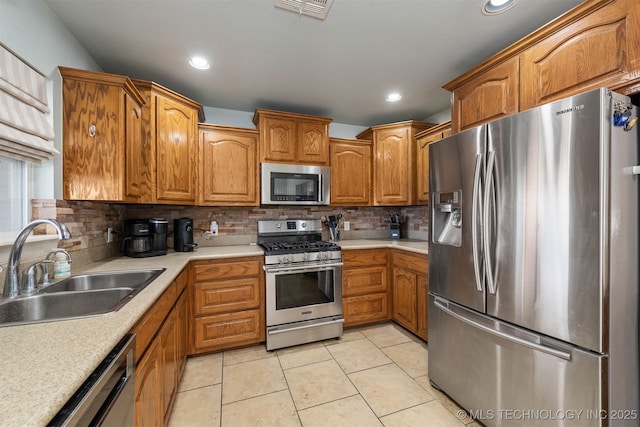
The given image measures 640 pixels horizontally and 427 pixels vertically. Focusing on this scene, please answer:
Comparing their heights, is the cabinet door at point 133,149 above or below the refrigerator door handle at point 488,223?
above

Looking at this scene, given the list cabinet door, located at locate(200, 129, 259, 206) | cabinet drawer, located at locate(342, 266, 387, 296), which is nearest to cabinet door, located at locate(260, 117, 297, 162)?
cabinet door, located at locate(200, 129, 259, 206)

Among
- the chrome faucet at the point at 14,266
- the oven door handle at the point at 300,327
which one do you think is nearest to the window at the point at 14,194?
the chrome faucet at the point at 14,266

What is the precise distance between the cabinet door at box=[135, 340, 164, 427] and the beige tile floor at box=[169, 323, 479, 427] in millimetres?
432

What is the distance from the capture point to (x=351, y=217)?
3.35m

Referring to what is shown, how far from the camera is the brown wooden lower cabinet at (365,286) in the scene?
2.63m

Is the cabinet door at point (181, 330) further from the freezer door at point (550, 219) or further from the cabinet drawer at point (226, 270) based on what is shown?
the freezer door at point (550, 219)

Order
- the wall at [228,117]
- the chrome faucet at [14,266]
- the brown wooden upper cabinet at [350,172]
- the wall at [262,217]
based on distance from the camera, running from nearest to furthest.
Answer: the chrome faucet at [14,266] → the wall at [262,217] → the wall at [228,117] → the brown wooden upper cabinet at [350,172]

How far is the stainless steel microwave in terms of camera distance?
2637 millimetres

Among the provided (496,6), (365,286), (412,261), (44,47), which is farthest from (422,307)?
(44,47)

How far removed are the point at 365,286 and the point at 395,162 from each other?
4.69ft

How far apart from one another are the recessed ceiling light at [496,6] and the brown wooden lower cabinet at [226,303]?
2.32m

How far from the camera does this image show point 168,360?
1435mm

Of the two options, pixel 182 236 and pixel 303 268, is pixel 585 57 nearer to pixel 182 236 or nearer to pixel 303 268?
pixel 303 268

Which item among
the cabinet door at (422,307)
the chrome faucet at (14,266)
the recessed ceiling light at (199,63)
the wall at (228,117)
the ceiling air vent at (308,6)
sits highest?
the ceiling air vent at (308,6)
